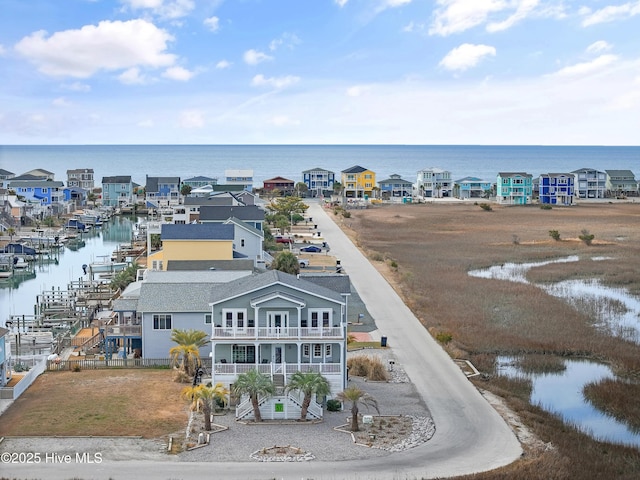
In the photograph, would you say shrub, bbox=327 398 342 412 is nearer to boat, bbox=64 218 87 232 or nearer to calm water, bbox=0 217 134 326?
calm water, bbox=0 217 134 326

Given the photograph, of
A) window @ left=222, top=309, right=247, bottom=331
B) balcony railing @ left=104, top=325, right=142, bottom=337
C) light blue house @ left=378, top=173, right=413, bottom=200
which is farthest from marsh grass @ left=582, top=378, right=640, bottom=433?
light blue house @ left=378, top=173, right=413, bottom=200

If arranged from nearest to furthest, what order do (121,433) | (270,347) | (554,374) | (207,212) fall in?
(121,433) → (270,347) → (554,374) → (207,212)

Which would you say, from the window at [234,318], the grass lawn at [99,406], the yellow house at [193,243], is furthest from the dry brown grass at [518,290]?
the yellow house at [193,243]

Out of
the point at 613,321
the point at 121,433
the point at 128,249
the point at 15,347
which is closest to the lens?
the point at 121,433

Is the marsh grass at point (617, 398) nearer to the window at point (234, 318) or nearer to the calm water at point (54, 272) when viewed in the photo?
the window at point (234, 318)

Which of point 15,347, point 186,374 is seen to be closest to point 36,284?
point 15,347

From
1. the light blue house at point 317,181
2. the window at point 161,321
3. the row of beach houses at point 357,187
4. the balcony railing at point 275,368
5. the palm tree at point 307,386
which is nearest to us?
the palm tree at point 307,386

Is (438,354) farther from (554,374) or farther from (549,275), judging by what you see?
(549,275)
